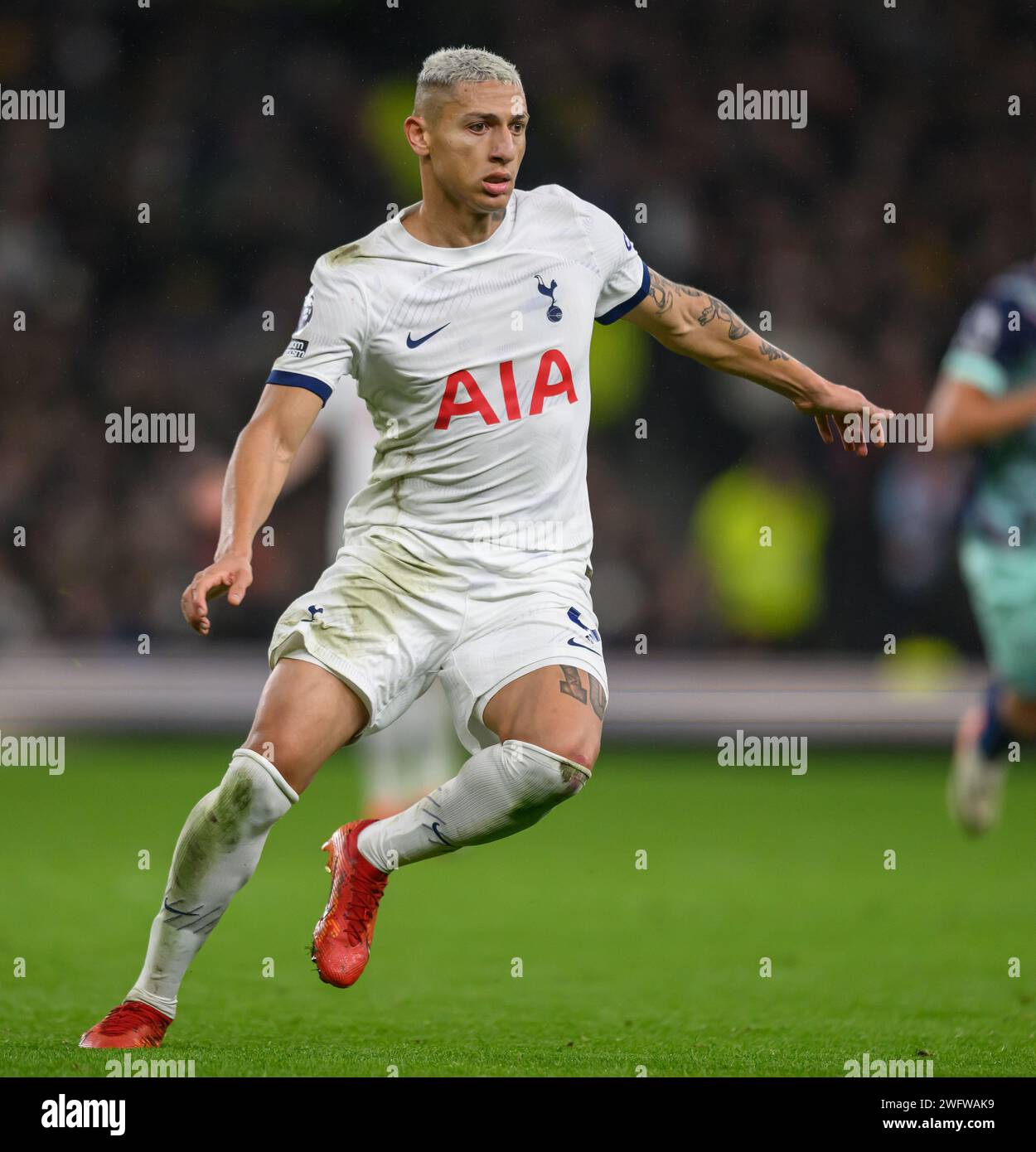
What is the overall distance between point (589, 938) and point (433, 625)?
8.14 feet

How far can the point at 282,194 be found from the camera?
1483 centimetres

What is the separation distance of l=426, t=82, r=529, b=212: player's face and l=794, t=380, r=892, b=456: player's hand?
3.55 feet

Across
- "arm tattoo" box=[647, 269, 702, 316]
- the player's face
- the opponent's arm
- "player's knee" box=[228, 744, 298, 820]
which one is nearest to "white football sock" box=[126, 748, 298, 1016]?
"player's knee" box=[228, 744, 298, 820]

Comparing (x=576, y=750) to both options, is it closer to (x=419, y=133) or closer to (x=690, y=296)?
(x=690, y=296)

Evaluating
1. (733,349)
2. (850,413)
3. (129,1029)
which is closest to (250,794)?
(129,1029)

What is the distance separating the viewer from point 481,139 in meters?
4.82

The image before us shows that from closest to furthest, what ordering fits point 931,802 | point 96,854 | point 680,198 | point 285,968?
point 285,968 < point 96,854 < point 931,802 < point 680,198

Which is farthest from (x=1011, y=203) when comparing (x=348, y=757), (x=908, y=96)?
(x=348, y=757)

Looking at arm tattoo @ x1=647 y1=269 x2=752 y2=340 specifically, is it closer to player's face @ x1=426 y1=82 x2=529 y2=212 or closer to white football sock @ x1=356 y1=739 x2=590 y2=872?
player's face @ x1=426 y1=82 x2=529 y2=212

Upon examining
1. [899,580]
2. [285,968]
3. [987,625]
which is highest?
[899,580]

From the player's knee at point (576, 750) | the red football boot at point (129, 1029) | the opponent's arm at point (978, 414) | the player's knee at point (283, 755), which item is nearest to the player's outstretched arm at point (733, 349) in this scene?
the player's knee at point (576, 750)

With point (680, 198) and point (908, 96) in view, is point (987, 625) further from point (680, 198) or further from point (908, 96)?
point (908, 96)

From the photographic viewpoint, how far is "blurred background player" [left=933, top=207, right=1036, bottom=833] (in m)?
6.65

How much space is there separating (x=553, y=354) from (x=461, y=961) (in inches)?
96.2
